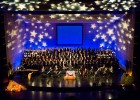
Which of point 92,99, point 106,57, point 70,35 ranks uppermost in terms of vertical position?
point 70,35

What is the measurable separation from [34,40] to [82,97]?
6276mm

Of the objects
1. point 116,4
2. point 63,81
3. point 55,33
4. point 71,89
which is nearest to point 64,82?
point 63,81

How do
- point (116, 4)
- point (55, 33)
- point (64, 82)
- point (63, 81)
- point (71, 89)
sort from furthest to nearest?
1. point (55, 33)
2. point (63, 81)
3. point (64, 82)
4. point (71, 89)
5. point (116, 4)

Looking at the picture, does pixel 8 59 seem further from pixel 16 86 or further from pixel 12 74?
pixel 16 86

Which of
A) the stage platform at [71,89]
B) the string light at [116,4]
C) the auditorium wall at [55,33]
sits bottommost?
the stage platform at [71,89]

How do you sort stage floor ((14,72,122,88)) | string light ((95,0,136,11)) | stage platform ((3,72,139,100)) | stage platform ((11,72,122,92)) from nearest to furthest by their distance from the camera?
string light ((95,0,136,11)), stage platform ((3,72,139,100)), stage platform ((11,72,122,92)), stage floor ((14,72,122,88))

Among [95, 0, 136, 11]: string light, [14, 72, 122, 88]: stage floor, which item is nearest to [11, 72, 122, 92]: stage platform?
[14, 72, 122, 88]: stage floor

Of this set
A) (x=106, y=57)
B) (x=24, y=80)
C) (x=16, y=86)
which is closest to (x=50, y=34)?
(x=106, y=57)

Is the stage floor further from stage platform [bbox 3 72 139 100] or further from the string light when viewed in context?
the string light

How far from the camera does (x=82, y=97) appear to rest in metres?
7.85

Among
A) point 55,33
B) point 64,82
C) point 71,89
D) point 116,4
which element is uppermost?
point 116,4

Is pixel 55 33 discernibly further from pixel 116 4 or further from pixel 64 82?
pixel 116 4

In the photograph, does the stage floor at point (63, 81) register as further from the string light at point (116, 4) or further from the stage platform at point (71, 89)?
the string light at point (116, 4)

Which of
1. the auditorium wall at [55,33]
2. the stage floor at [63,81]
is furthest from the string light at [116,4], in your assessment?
the stage floor at [63,81]
